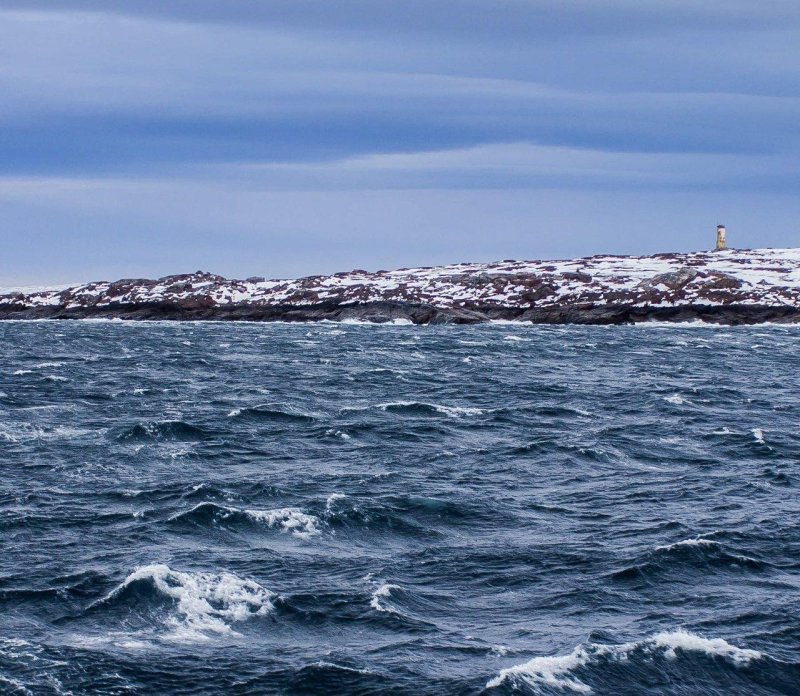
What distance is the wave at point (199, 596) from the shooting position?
54.7ft

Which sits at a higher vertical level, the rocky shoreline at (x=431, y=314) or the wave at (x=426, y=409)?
the rocky shoreline at (x=431, y=314)

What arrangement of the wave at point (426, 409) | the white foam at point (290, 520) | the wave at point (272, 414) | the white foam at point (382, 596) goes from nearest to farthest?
the white foam at point (382, 596) < the white foam at point (290, 520) < the wave at point (272, 414) < the wave at point (426, 409)

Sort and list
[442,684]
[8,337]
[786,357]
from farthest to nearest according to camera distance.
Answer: [8,337] < [786,357] < [442,684]

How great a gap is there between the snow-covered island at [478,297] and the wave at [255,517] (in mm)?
125054

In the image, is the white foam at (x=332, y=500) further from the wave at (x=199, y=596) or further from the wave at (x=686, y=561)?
the wave at (x=686, y=561)

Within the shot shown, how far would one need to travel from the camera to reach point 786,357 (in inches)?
3036

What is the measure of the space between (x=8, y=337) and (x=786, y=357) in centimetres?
7733

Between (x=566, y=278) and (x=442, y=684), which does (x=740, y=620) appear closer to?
(x=442, y=684)

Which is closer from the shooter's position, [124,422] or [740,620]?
[740,620]

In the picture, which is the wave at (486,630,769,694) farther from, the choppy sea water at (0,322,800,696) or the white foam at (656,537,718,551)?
the white foam at (656,537,718,551)

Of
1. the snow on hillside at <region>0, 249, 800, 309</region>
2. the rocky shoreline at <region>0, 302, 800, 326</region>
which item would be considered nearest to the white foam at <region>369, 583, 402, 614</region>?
Result: the rocky shoreline at <region>0, 302, 800, 326</region>

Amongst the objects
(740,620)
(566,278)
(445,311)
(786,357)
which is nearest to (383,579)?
(740,620)

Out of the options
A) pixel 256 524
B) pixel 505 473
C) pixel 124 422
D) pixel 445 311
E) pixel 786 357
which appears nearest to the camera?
pixel 256 524

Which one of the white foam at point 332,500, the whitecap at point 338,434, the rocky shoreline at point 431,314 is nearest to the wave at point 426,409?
the whitecap at point 338,434
